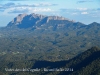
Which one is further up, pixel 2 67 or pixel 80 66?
pixel 80 66

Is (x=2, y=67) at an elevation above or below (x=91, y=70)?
below

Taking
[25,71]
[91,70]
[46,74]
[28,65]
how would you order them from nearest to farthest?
[91,70] → [46,74] → [25,71] → [28,65]

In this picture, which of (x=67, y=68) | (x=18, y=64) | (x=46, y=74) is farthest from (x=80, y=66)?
(x=18, y=64)

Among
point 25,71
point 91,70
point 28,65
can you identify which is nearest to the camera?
point 91,70

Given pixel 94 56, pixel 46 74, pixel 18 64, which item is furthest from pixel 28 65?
pixel 94 56

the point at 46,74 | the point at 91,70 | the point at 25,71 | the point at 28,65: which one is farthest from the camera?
the point at 28,65

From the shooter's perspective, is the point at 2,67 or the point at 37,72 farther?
the point at 2,67

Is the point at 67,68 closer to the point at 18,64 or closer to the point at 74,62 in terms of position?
the point at 74,62

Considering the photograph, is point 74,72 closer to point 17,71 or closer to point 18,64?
point 17,71

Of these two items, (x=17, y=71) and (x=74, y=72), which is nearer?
(x=74, y=72)
